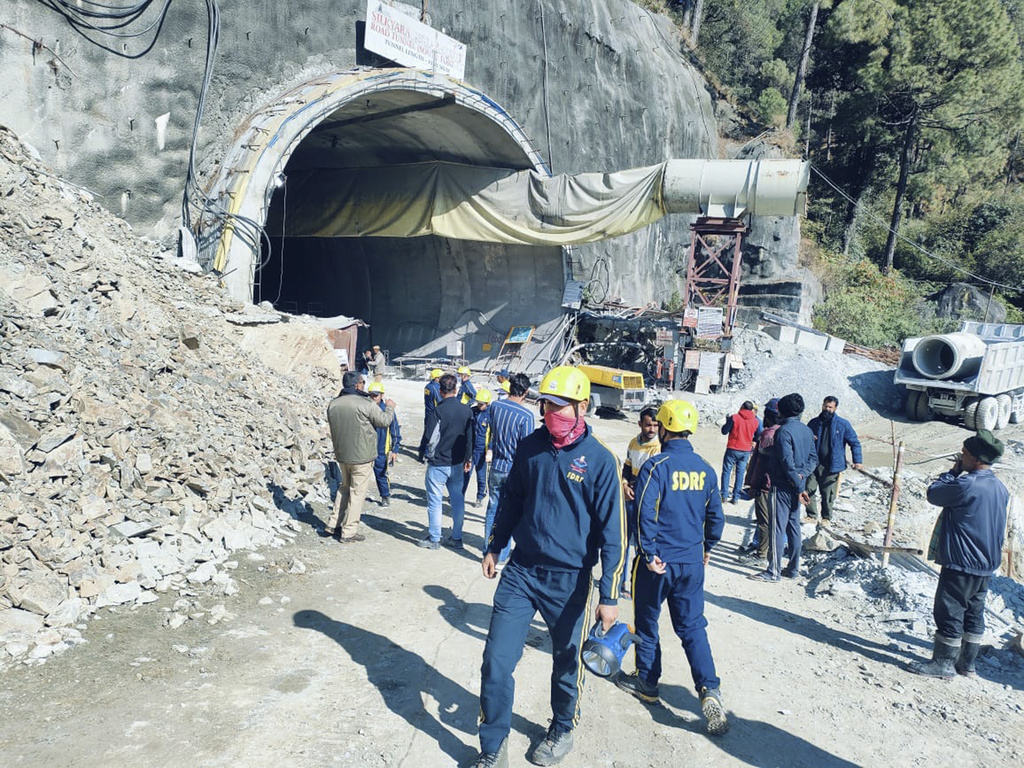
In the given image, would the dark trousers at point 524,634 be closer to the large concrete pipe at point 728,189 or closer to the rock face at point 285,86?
the rock face at point 285,86

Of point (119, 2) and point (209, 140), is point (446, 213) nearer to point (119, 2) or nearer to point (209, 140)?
point (209, 140)

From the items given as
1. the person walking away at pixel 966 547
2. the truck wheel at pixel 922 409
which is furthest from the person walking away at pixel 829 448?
the truck wheel at pixel 922 409

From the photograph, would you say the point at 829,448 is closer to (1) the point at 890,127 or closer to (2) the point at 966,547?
(2) the point at 966,547

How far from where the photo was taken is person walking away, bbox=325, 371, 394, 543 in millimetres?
6668

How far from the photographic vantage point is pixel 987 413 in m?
17.2

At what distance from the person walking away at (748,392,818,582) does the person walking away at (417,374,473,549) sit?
108 inches

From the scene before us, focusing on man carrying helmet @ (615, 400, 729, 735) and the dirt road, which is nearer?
the dirt road

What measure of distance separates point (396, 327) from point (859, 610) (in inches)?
755

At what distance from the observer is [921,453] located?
605 inches

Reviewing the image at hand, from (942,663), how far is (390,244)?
66.7 ft

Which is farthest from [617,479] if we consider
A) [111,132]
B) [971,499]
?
[111,132]

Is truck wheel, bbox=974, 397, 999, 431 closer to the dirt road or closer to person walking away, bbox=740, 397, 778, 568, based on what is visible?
person walking away, bbox=740, 397, 778, 568

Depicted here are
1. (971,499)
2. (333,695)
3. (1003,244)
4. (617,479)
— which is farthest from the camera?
(1003,244)

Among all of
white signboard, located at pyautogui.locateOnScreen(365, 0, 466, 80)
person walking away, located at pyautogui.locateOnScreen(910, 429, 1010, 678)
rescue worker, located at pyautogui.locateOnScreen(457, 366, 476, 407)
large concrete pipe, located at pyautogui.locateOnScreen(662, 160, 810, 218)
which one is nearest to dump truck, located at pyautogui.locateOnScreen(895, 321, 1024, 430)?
large concrete pipe, located at pyautogui.locateOnScreen(662, 160, 810, 218)
